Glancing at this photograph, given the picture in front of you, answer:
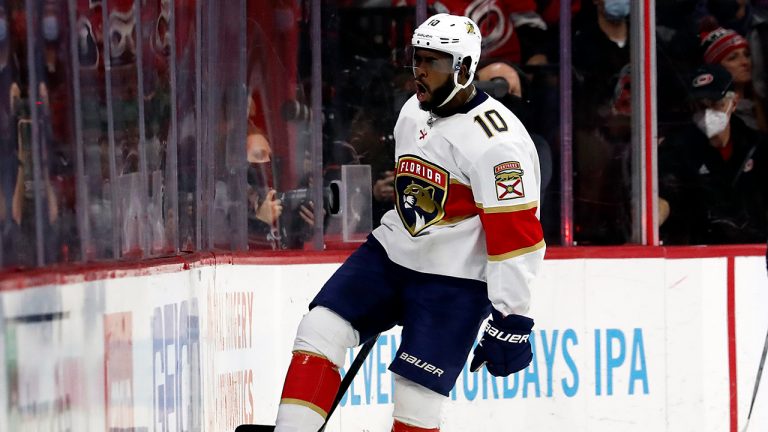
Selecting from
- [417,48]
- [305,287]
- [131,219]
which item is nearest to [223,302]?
[305,287]

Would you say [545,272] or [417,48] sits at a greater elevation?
[417,48]

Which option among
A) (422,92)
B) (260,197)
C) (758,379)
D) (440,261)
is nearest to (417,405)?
(440,261)

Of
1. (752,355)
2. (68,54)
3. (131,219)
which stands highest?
(68,54)

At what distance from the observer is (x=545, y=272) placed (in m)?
5.23

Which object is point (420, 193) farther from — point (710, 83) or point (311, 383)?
point (710, 83)

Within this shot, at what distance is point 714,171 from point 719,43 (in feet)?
1.70

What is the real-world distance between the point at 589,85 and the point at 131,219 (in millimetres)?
3006

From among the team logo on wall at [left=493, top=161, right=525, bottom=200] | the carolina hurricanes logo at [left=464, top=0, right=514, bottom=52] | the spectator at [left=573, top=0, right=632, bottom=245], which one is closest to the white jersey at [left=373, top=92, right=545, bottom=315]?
the team logo on wall at [left=493, top=161, right=525, bottom=200]

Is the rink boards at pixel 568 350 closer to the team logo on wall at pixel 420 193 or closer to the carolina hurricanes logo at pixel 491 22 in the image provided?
the team logo on wall at pixel 420 193

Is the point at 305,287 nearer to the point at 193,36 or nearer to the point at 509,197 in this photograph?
the point at 193,36

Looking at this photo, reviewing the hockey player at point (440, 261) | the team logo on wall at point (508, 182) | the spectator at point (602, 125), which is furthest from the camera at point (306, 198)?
the team logo on wall at point (508, 182)

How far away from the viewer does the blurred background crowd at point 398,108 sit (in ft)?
13.9

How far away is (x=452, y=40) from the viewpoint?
11.6 feet

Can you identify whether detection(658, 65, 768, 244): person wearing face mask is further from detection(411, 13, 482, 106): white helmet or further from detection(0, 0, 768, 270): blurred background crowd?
detection(411, 13, 482, 106): white helmet
